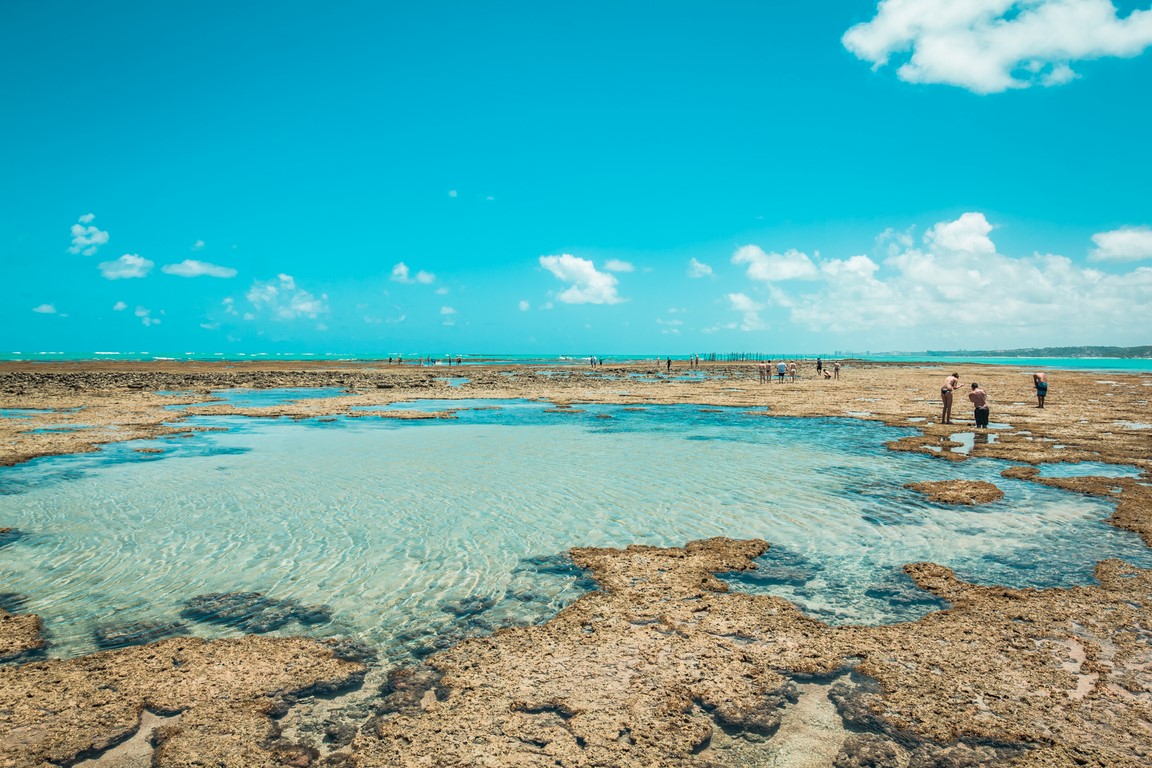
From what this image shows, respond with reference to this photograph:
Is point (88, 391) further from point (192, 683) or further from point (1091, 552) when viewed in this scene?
point (1091, 552)

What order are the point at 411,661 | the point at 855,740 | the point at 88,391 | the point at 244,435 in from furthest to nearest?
the point at 88,391 → the point at 244,435 → the point at 411,661 → the point at 855,740

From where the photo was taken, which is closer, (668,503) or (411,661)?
(411,661)

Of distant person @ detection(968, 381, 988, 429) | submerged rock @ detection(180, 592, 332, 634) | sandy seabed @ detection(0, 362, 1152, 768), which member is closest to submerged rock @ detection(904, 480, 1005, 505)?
sandy seabed @ detection(0, 362, 1152, 768)

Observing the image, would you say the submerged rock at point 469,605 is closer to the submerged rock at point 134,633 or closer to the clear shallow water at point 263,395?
the submerged rock at point 134,633

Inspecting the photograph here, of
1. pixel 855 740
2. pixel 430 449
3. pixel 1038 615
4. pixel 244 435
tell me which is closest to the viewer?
pixel 855 740

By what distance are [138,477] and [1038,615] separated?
2031cm

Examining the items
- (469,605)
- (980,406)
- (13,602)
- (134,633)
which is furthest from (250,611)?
(980,406)

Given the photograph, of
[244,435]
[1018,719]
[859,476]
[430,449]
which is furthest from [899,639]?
[244,435]

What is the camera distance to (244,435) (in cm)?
2545

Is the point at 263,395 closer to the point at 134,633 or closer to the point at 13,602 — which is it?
the point at 13,602

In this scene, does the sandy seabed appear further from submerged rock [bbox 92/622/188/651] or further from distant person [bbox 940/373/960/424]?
distant person [bbox 940/373/960/424]

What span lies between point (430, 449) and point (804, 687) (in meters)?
17.5

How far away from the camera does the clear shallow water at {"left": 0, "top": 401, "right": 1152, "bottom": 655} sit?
28.4ft

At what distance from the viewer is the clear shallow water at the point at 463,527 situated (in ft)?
28.4
